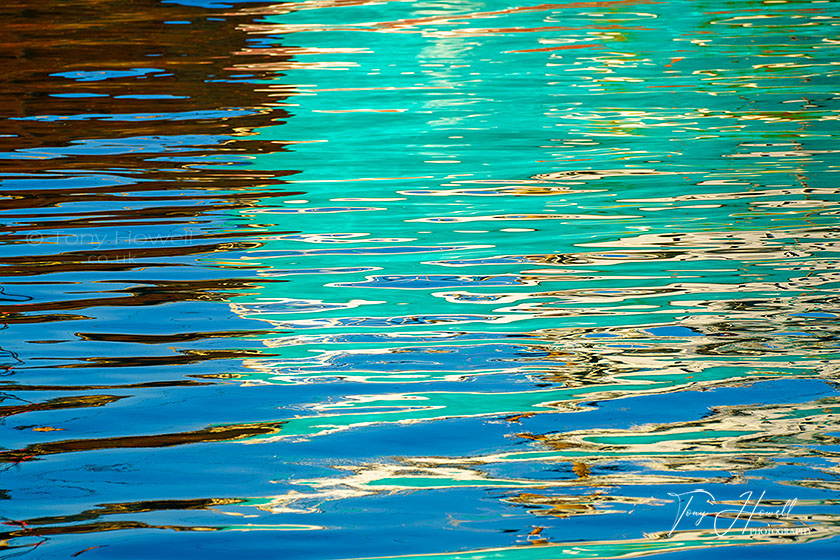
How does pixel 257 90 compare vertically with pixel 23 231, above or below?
above

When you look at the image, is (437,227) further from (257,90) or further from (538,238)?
(257,90)

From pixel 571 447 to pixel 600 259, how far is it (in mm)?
1142

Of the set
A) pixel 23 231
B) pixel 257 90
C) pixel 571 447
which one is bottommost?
pixel 571 447

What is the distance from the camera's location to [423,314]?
8.28ft

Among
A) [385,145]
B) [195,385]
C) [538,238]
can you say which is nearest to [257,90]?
[385,145]

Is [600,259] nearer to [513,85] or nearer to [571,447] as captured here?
[571,447]

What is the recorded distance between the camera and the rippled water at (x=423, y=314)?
5.41 feet

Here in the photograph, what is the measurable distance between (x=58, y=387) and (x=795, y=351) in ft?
6.20

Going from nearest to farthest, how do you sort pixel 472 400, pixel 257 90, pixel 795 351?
pixel 472 400
pixel 795 351
pixel 257 90

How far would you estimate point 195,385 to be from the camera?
212 centimetres

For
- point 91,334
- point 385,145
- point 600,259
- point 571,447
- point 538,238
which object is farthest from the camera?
point 385,145

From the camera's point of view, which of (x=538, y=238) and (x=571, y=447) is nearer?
(x=571, y=447)

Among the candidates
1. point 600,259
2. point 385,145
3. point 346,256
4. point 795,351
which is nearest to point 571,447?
point 795,351

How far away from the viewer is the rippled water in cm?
165
